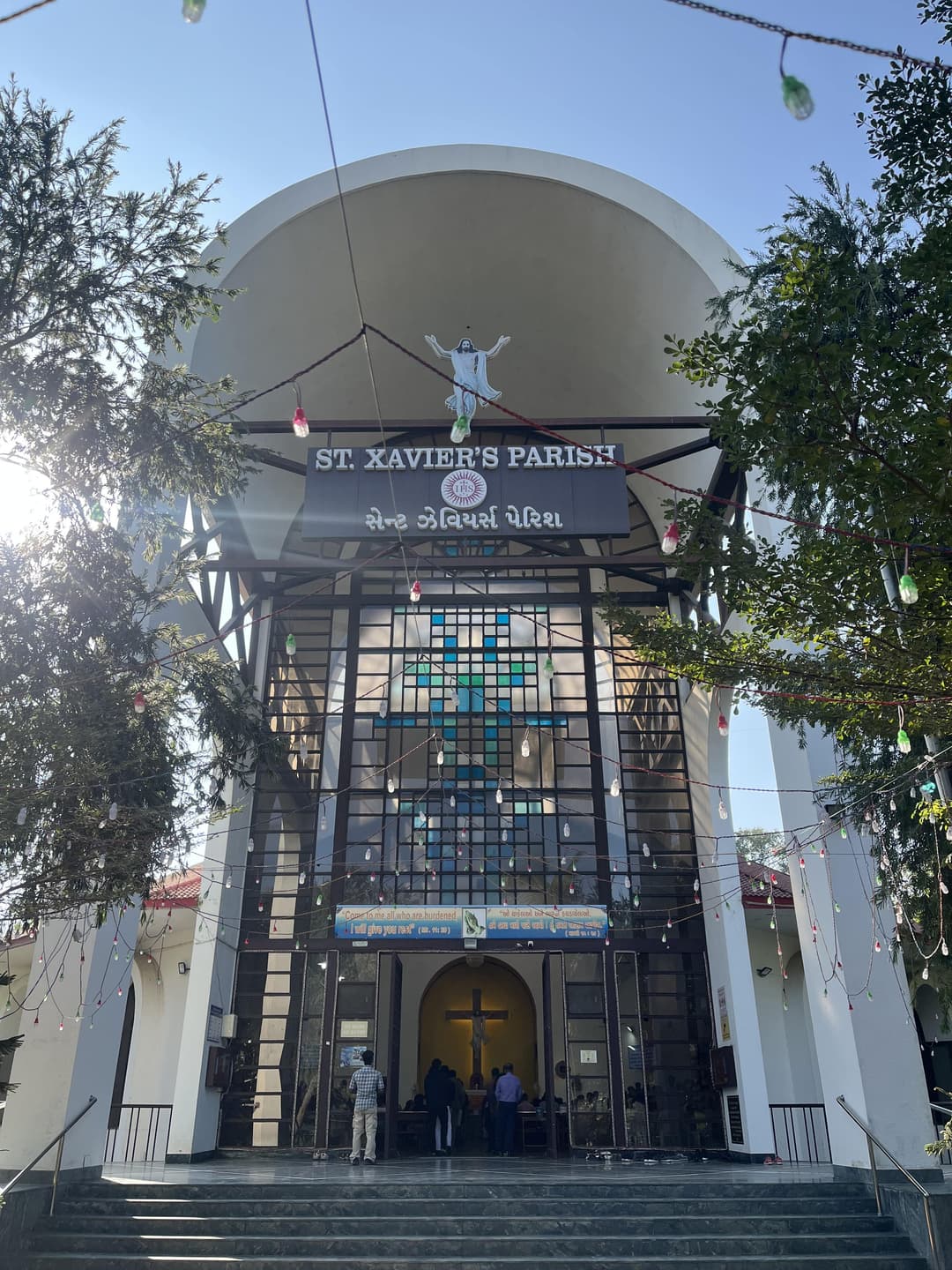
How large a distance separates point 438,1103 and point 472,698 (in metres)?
5.20

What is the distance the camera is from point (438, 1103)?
1182 centimetres

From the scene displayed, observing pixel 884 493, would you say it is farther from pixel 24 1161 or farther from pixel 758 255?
pixel 24 1161

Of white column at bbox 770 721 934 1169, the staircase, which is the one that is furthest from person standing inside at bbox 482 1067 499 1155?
white column at bbox 770 721 934 1169

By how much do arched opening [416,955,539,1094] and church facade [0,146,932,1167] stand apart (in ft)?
3.40

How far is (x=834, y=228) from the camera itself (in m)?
5.80

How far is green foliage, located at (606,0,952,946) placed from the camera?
384cm

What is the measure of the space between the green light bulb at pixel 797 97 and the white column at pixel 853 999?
6114 mm

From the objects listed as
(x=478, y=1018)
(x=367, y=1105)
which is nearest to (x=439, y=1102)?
(x=367, y=1105)

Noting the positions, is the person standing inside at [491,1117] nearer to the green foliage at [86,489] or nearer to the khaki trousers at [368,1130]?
the khaki trousers at [368,1130]

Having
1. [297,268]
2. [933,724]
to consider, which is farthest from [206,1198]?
[297,268]

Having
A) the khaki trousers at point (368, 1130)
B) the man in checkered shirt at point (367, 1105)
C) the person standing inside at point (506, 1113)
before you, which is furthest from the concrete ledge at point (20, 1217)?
the person standing inside at point (506, 1113)

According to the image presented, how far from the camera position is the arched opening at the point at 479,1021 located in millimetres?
15203

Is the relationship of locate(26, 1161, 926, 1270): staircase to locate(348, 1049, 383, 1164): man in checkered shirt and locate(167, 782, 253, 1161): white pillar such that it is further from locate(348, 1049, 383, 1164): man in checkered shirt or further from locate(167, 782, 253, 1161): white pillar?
locate(167, 782, 253, 1161): white pillar

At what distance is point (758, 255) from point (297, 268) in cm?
681
